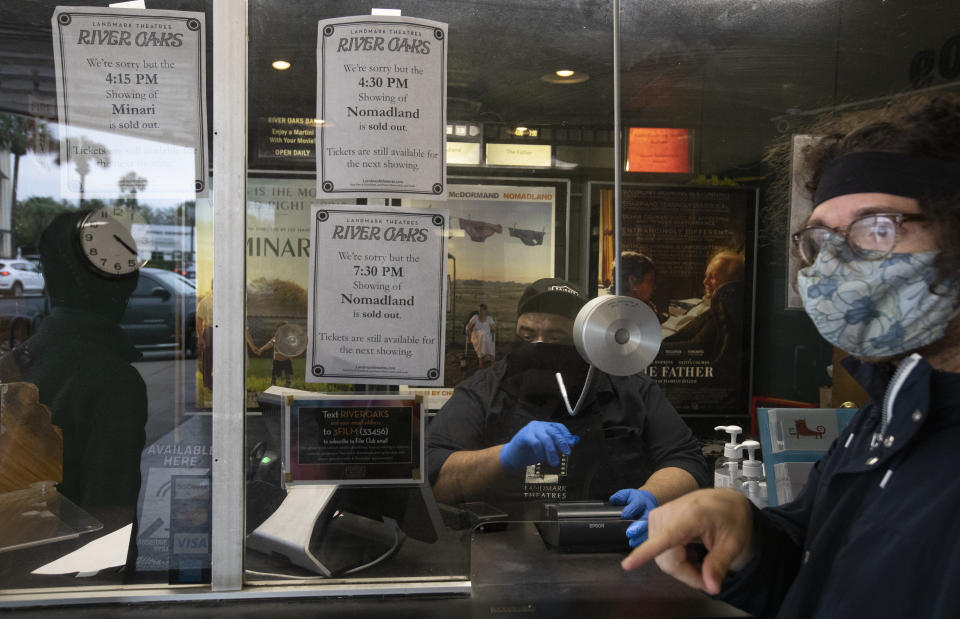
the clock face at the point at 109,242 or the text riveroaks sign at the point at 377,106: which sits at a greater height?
the text riveroaks sign at the point at 377,106

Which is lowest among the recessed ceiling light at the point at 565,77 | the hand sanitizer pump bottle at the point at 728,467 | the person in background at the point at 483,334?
the hand sanitizer pump bottle at the point at 728,467

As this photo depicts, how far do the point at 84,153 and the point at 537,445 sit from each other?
1.32 metres

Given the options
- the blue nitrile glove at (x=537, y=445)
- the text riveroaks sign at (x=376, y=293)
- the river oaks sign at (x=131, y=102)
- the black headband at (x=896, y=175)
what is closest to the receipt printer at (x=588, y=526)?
the blue nitrile glove at (x=537, y=445)

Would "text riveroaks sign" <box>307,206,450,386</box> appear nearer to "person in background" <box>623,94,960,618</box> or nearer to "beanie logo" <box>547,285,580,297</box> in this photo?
"beanie logo" <box>547,285,580,297</box>

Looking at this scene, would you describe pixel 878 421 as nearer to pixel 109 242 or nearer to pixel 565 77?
pixel 565 77

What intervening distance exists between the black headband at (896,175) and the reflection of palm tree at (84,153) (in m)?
1.62

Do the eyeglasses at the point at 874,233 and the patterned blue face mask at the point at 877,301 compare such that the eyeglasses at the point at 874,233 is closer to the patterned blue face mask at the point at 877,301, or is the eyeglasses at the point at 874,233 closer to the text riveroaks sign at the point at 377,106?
the patterned blue face mask at the point at 877,301

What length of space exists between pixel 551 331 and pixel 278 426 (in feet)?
2.36

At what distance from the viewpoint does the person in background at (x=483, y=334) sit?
1.75 m

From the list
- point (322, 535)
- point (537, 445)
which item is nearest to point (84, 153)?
point (322, 535)

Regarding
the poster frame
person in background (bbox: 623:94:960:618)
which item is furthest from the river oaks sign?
person in background (bbox: 623:94:960:618)

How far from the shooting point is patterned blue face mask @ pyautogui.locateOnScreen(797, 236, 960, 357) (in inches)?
42.3

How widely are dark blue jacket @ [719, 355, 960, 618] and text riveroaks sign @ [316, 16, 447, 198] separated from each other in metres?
1.07

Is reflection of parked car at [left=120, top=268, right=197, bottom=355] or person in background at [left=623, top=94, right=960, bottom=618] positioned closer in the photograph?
person in background at [left=623, top=94, right=960, bottom=618]
